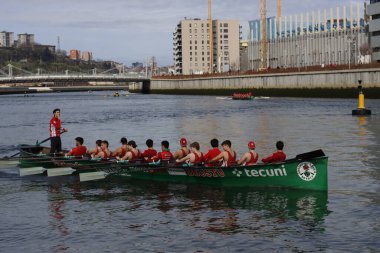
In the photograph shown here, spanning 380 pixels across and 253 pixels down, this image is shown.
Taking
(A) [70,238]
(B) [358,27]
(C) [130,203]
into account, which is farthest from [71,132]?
(B) [358,27]

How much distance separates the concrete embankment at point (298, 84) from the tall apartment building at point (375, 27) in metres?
21.2

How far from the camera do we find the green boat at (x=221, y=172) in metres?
21.8

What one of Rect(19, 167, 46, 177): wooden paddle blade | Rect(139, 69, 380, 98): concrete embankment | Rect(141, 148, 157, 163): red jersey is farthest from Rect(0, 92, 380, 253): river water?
Rect(139, 69, 380, 98): concrete embankment

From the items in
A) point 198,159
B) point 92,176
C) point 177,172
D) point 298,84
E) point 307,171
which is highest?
point 298,84

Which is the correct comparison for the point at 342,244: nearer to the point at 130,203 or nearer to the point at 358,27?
the point at 130,203

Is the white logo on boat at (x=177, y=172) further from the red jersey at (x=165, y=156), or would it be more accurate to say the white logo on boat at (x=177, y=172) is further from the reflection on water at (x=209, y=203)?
the red jersey at (x=165, y=156)

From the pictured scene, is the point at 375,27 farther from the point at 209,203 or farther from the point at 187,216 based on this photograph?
the point at 187,216

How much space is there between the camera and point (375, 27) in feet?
444

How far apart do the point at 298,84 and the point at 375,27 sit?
23177 mm

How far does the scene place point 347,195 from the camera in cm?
2281

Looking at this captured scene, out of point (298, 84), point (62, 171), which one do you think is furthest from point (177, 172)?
point (298, 84)

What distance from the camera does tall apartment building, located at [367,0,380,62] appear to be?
13325 cm

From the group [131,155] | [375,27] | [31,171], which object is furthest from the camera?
[375,27]

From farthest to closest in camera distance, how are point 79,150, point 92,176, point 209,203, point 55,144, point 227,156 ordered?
point 55,144 → point 79,150 → point 92,176 → point 227,156 → point 209,203
